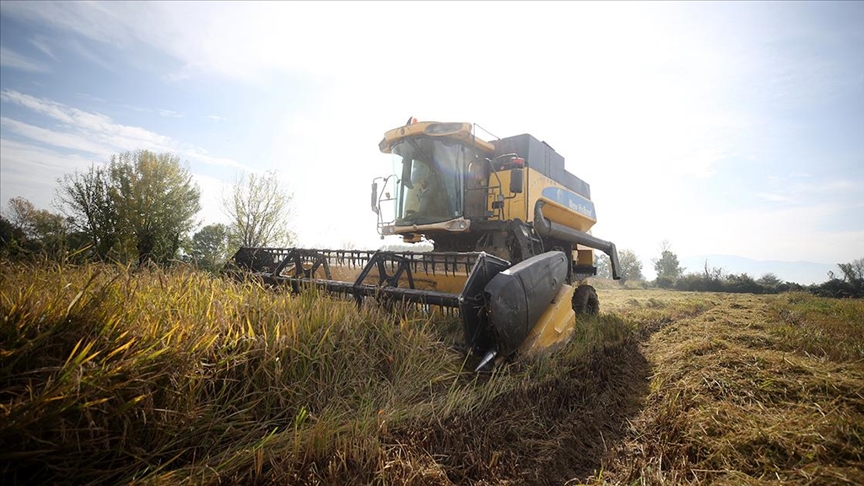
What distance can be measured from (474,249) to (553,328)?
82.5 inches

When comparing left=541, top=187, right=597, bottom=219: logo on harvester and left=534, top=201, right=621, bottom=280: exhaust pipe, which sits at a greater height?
left=541, top=187, right=597, bottom=219: logo on harvester

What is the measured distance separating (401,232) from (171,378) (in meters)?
4.09

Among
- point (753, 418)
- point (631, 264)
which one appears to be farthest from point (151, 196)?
point (631, 264)

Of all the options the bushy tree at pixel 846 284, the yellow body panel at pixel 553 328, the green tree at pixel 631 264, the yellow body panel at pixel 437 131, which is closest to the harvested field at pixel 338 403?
the yellow body panel at pixel 553 328

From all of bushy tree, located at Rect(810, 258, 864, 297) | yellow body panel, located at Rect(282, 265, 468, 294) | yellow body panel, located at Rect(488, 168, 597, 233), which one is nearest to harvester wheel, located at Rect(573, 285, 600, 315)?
yellow body panel, located at Rect(488, 168, 597, 233)

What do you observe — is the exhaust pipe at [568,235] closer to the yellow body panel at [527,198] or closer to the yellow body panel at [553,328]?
the yellow body panel at [527,198]

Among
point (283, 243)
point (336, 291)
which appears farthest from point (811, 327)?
point (283, 243)

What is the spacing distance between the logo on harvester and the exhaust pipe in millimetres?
401

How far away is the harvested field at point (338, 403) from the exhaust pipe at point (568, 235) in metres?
2.55

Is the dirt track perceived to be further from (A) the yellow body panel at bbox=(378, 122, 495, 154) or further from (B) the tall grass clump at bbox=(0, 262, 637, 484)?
(A) the yellow body panel at bbox=(378, 122, 495, 154)

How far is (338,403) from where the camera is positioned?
2.16 m

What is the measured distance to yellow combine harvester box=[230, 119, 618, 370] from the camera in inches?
116

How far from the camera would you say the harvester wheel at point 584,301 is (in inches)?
233

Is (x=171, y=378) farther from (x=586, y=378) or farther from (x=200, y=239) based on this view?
(x=200, y=239)
